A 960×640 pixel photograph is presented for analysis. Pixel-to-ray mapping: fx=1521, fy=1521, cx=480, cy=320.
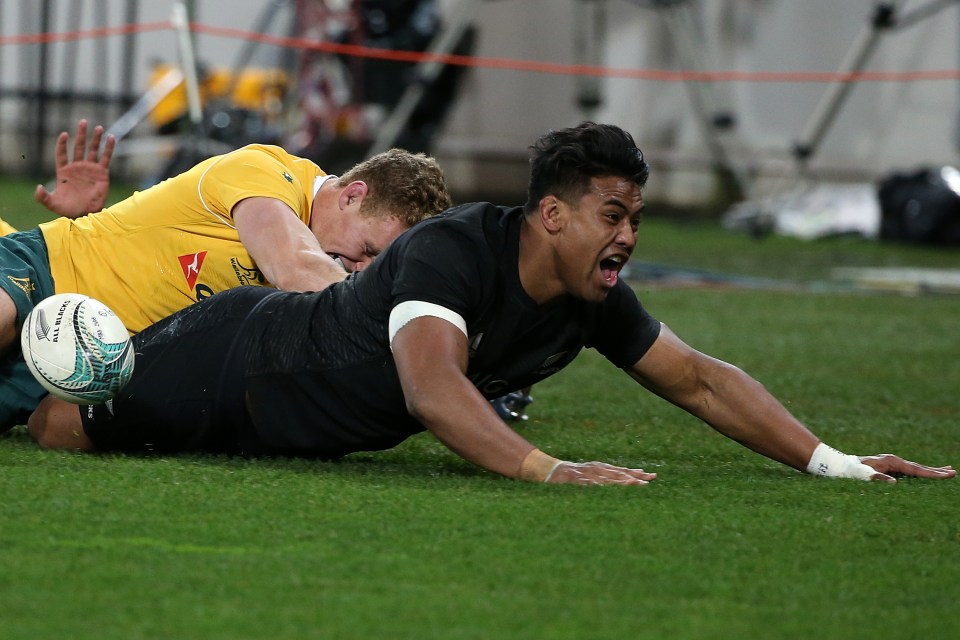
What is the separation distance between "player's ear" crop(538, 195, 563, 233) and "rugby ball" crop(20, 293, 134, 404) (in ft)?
4.06

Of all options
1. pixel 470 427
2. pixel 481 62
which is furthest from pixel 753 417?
pixel 481 62

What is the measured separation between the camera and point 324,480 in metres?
3.86

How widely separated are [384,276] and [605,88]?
13.9 meters

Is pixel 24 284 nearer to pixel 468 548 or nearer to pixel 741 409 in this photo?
pixel 468 548

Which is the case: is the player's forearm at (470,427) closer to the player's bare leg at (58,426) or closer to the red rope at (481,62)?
the player's bare leg at (58,426)

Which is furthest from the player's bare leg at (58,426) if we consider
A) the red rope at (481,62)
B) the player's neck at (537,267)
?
the red rope at (481,62)

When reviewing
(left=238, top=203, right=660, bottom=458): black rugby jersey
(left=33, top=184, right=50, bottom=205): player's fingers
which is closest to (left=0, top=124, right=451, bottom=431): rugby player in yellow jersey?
(left=238, top=203, right=660, bottom=458): black rugby jersey

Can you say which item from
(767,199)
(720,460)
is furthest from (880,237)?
(720,460)

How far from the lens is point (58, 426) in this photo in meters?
4.39

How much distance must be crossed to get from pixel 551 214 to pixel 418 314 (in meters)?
0.43

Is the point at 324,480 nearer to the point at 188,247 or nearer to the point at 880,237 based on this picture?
the point at 188,247

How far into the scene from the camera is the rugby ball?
4.11 metres

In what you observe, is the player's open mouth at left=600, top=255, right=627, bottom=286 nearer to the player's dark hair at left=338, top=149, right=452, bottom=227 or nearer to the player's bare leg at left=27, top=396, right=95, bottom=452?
the player's dark hair at left=338, top=149, right=452, bottom=227

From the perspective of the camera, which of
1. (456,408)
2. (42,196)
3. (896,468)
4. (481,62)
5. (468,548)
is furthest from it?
(481,62)
